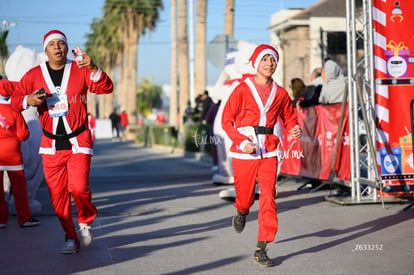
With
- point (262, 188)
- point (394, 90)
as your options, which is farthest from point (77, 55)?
point (394, 90)

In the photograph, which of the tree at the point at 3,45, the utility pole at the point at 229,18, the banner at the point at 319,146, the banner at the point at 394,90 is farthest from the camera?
the utility pole at the point at 229,18

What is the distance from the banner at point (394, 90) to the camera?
988cm

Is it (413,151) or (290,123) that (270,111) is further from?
(413,151)

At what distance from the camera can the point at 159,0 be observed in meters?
58.8

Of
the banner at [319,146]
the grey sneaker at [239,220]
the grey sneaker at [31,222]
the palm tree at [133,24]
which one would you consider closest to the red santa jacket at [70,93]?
the grey sneaker at [239,220]

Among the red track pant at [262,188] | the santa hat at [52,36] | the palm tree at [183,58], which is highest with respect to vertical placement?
the palm tree at [183,58]

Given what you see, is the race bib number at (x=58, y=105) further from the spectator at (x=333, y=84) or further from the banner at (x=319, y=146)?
the spectator at (x=333, y=84)

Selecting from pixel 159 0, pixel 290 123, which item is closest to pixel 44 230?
pixel 290 123

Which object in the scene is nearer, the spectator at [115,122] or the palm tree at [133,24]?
the spectator at [115,122]

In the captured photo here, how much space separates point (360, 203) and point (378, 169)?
61 cm

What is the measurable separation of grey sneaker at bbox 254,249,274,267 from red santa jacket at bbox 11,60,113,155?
1.88 meters

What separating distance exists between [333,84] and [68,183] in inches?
240

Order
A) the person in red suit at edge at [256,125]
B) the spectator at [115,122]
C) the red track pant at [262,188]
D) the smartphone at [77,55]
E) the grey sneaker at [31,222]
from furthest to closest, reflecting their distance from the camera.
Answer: the spectator at [115,122], the grey sneaker at [31,222], the person in red suit at edge at [256,125], the smartphone at [77,55], the red track pant at [262,188]

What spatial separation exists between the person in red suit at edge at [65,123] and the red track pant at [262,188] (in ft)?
4.65
